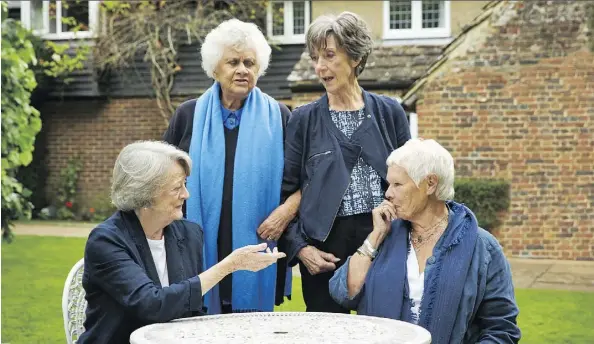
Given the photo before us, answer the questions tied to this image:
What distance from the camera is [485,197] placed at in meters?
12.3

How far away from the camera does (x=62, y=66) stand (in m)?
19.1

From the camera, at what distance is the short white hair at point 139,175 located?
3465mm

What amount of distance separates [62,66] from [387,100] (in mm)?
15678

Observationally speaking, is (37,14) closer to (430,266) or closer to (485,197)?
(485,197)

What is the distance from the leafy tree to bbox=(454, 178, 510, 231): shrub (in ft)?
17.1

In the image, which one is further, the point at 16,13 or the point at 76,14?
the point at 16,13

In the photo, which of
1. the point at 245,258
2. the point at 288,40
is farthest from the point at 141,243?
the point at 288,40

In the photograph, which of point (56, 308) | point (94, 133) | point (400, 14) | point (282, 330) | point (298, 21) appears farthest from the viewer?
point (94, 133)

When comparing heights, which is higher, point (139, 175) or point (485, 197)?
point (139, 175)

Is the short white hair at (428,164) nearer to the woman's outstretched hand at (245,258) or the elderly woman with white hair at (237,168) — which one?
the woman's outstretched hand at (245,258)

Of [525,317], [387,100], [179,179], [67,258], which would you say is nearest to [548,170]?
[525,317]

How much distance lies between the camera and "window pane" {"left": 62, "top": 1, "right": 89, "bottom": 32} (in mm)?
20109

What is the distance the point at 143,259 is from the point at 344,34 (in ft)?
4.39

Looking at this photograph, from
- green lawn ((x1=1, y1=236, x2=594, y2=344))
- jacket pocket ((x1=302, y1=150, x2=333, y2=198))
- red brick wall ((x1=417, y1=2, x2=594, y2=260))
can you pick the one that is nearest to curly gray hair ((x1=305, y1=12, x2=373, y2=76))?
jacket pocket ((x1=302, y1=150, x2=333, y2=198))
